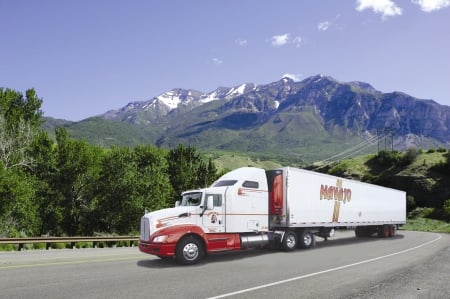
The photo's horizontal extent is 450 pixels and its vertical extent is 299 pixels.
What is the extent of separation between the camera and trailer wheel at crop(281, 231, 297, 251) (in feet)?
60.7

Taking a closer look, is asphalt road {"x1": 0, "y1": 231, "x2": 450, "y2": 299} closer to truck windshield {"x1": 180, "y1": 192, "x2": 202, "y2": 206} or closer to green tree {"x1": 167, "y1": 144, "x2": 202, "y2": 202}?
truck windshield {"x1": 180, "y1": 192, "x2": 202, "y2": 206}

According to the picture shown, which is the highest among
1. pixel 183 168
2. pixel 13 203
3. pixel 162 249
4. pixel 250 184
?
pixel 183 168

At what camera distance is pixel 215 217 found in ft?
50.4

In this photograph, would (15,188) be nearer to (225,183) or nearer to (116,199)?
(116,199)

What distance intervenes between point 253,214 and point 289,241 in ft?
10.4

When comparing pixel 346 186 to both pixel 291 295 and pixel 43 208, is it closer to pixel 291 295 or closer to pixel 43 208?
pixel 291 295

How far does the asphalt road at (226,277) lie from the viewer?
8.90 m

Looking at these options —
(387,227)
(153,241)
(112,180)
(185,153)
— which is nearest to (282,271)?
(153,241)

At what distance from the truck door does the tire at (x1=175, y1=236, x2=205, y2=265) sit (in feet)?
2.80

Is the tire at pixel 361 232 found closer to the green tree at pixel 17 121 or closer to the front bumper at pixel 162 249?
the front bumper at pixel 162 249

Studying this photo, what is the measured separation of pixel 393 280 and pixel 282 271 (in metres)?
3.28

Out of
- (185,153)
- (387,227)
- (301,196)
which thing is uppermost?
(185,153)

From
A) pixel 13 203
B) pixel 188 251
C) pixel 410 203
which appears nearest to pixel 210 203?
pixel 188 251

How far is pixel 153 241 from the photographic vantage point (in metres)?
13.6
